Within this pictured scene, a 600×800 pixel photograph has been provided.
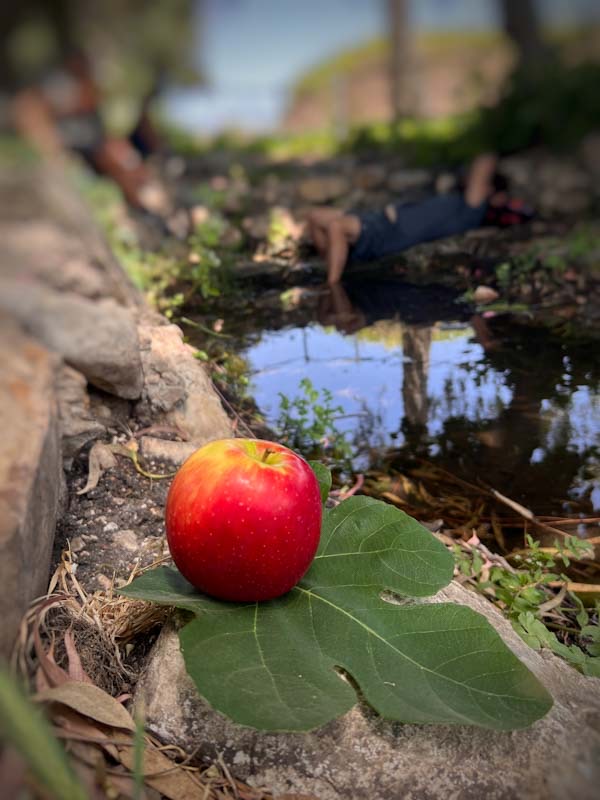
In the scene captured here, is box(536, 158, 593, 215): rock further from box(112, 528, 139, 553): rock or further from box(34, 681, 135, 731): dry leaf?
box(34, 681, 135, 731): dry leaf

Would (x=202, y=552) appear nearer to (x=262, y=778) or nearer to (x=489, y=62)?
(x=262, y=778)

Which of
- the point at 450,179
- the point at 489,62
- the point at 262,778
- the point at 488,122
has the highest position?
the point at 489,62

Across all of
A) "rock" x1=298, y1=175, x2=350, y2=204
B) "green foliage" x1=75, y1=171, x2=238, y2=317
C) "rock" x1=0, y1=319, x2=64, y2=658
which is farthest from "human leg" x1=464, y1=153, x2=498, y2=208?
"rock" x1=0, y1=319, x2=64, y2=658

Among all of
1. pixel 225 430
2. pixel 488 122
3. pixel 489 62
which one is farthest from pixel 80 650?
pixel 489 62

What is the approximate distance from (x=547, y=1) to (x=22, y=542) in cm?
282

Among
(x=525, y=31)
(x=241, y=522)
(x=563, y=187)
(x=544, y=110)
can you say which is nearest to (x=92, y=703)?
(x=241, y=522)

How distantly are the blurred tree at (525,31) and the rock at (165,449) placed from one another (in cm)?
267

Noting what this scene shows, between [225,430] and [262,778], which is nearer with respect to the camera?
[262,778]

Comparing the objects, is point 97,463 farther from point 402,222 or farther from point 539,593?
point 402,222

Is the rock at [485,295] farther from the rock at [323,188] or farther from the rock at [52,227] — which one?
the rock at [52,227]

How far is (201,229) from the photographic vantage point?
1556 millimetres

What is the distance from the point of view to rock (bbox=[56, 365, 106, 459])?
0.64m

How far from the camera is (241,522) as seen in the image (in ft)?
2.18

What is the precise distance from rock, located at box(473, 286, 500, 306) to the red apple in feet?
2.72
